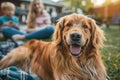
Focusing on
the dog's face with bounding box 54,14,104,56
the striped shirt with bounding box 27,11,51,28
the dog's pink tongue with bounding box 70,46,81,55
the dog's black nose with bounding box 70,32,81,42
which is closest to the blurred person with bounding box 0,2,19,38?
the striped shirt with bounding box 27,11,51,28

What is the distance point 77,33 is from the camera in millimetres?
4230

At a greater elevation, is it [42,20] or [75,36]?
[75,36]

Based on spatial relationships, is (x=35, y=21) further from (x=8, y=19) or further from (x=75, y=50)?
(x=75, y=50)

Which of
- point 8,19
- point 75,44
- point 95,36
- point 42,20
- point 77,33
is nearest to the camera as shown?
point 77,33

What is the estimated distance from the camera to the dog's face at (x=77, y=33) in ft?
14.0

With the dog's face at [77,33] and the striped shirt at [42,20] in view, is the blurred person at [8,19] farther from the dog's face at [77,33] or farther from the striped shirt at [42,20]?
the dog's face at [77,33]

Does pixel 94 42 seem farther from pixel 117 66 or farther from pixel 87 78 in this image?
pixel 117 66

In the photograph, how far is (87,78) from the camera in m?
4.55

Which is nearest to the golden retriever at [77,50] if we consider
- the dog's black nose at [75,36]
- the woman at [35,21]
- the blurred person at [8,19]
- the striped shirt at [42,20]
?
the dog's black nose at [75,36]

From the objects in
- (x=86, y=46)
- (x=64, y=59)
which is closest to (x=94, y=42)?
(x=86, y=46)

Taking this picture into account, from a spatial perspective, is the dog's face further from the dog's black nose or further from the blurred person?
the blurred person

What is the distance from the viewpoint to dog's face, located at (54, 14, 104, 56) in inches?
168

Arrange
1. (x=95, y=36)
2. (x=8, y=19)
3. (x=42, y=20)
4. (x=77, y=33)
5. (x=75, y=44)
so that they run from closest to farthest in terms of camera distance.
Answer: (x=77, y=33)
(x=75, y=44)
(x=95, y=36)
(x=42, y=20)
(x=8, y=19)

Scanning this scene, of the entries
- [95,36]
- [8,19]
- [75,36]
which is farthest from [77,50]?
[8,19]
